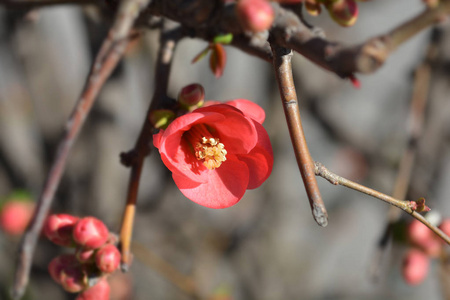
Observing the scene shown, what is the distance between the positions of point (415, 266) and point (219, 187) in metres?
0.66

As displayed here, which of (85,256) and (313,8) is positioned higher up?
(313,8)

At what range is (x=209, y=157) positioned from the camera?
0.64 m

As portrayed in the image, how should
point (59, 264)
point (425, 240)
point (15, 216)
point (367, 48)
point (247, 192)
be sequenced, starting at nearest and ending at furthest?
point (367, 48) → point (59, 264) → point (425, 240) → point (15, 216) → point (247, 192)

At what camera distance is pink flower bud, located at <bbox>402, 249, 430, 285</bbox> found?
3.26 ft

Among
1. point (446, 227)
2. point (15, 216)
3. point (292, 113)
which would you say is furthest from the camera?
point (15, 216)

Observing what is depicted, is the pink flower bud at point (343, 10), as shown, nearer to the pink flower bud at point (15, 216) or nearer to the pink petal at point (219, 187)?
the pink petal at point (219, 187)

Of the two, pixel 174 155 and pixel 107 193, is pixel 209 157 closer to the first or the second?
pixel 174 155

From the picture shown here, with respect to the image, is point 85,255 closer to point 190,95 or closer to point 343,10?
point 190,95

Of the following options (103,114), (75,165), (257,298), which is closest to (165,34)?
(103,114)

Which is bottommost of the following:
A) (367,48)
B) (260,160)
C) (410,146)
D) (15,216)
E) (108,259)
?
(15,216)

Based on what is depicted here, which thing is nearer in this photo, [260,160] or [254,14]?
[254,14]

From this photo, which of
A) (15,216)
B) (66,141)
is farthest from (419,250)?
(15,216)

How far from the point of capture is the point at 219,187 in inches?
23.8

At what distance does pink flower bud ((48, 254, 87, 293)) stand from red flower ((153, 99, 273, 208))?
22cm
